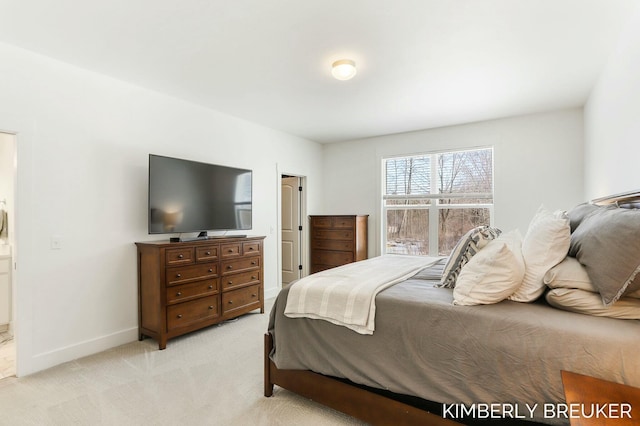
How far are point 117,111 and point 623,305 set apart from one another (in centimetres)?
407

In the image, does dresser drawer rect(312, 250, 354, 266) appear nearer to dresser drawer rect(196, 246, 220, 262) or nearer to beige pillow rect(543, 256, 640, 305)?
dresser drawer rect(196, 246, 220, 262)

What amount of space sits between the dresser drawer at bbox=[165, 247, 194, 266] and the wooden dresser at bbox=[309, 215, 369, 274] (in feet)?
8.70

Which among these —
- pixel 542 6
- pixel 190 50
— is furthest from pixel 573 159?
pixel 190 50

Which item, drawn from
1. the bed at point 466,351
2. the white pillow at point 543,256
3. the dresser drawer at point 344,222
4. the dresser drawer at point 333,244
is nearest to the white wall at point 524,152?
the dresser drawer at point 344,222

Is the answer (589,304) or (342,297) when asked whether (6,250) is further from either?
(589,304)

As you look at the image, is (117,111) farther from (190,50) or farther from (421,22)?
(421,22)

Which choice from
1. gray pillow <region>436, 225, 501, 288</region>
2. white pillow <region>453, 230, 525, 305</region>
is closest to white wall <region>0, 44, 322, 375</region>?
gray pillow <region>436, 225, 501, 288</region>

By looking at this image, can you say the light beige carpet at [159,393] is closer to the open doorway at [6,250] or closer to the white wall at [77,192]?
the white wall at [77,192]

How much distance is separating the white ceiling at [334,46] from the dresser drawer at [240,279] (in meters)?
2.06

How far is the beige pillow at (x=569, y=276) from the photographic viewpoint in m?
1.53

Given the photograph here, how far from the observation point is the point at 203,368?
105 inches

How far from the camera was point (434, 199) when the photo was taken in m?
5.14

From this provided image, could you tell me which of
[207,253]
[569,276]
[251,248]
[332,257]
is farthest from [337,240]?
[569,276]

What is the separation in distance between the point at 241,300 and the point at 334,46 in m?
2.91
